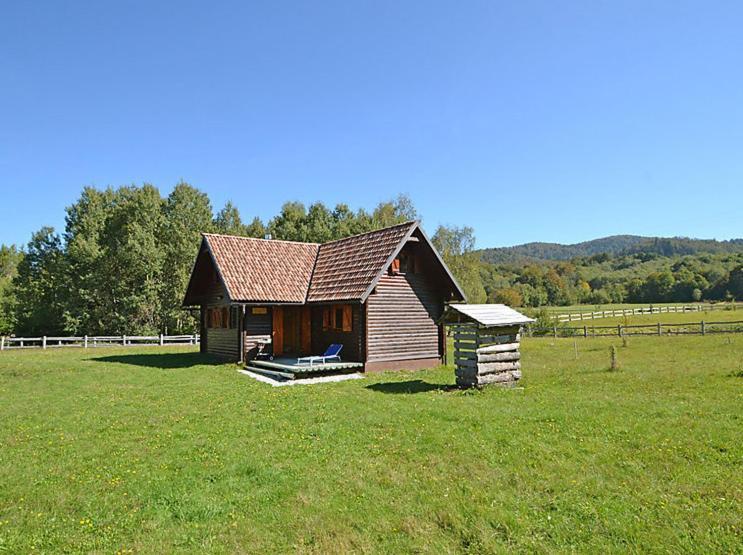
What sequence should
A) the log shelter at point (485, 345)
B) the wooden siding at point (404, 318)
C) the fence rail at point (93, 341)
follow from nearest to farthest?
1. the log shelter at point (485, 345)
2. the wooden siding at point (404, 318)
3. the fence rail at point (93, 341)

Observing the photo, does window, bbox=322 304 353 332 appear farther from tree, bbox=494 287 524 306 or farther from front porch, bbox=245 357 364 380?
tree, bbox=494 287 524 306

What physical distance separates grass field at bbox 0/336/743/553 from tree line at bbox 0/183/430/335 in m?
31.9

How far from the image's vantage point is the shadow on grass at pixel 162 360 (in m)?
23.0

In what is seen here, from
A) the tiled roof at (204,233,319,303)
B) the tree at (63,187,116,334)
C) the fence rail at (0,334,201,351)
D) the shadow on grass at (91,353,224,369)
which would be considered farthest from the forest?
the tiled roof at (204,233,319,303)

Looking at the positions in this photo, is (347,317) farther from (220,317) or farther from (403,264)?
(220,317)

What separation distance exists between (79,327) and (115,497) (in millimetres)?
42721

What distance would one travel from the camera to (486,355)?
14734 mm

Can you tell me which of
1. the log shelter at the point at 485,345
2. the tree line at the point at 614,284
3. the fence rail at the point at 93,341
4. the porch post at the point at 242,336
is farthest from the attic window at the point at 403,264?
the tree line at the point at 614,284

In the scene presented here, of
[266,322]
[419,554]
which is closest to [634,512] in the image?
[419,554]

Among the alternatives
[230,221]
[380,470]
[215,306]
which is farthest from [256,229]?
[380,470]

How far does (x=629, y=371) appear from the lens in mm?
17938

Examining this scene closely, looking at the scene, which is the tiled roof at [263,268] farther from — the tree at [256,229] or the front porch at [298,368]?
the tree at [256,229]

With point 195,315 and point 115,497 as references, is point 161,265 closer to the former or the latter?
point 195,315

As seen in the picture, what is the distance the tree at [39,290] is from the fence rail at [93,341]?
174 inches
